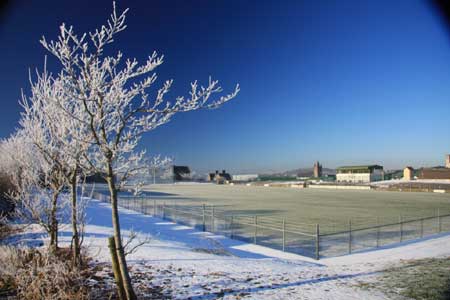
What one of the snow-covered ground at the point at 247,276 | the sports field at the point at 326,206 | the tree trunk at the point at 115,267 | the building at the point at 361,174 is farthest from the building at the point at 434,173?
the tree trunk at the point at 115,267

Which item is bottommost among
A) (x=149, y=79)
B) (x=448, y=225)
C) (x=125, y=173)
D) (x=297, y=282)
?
(x=448, y=225)

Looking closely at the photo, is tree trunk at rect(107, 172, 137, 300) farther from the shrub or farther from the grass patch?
the grass patch

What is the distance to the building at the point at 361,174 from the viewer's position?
3964 inches

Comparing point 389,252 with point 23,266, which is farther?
point 389,252

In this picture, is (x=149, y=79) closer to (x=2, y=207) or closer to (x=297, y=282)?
(x=297, y=282)

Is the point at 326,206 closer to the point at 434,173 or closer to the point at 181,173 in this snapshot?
the point at 434,173

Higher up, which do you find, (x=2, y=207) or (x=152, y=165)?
(x=152, y=165)

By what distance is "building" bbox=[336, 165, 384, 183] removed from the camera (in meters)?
101

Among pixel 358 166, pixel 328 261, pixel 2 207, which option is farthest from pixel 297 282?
pixel 358 166

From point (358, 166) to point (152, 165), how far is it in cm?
11325

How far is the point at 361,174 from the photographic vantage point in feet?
335

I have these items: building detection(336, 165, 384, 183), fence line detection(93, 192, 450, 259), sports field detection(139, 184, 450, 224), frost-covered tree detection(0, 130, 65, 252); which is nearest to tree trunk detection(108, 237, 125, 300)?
frost-covered tree detection(0, 130, 65, 252)

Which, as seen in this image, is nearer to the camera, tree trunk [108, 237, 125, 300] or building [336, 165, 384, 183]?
tree trunk [108, 237, 125, 300]

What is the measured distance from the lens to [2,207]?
17828mm
